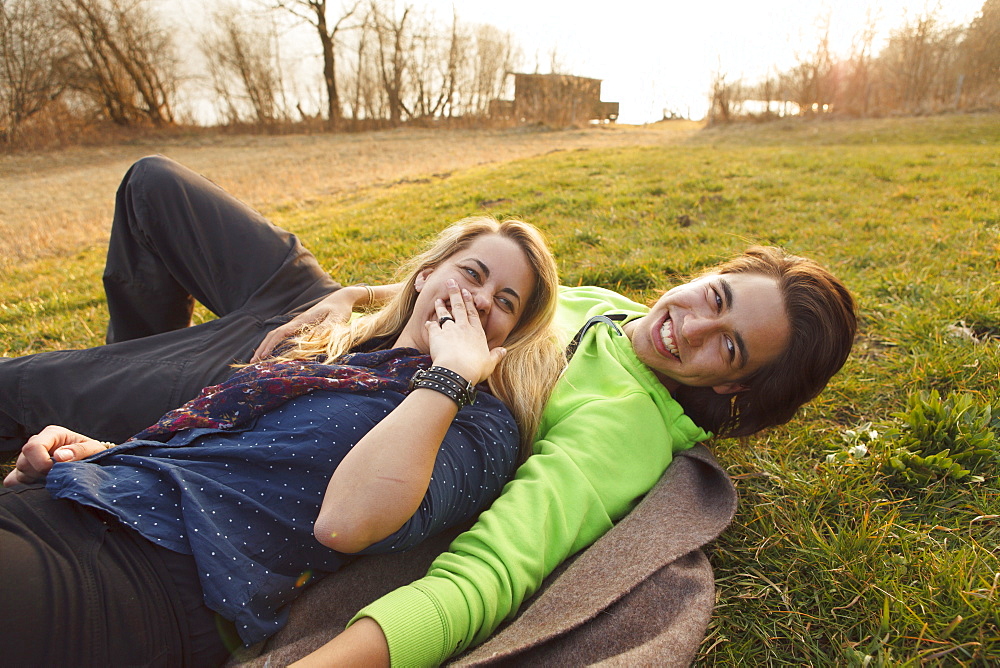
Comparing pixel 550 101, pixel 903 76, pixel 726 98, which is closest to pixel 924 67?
pixel 903 76

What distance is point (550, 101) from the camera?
32219mm

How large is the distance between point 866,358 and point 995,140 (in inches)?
628

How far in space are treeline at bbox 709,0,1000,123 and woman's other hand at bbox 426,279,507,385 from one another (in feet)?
83.1

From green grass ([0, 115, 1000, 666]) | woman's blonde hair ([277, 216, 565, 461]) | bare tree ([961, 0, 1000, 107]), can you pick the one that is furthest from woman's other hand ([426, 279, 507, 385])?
bare tree ([961, 0, 1000, 107])

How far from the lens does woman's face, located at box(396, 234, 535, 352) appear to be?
7.86 feet

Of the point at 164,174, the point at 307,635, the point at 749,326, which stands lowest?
the point at 307,635

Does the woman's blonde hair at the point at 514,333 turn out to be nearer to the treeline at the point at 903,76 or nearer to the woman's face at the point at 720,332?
the woman's face at the point at 720,332

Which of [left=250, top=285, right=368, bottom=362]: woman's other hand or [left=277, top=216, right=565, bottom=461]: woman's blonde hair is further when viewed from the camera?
[left=250, top=285, right=368, bottom=362]: woman's other hand

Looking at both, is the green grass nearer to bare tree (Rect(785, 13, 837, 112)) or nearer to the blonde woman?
the blonde woman

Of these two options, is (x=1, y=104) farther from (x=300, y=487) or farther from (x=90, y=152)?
(x=300, y=487)

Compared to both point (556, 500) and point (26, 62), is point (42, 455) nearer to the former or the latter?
point (556, 500)

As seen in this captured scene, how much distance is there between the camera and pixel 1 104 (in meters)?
19.7

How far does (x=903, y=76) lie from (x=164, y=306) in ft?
90.9

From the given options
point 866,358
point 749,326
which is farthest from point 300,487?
point 866,358
